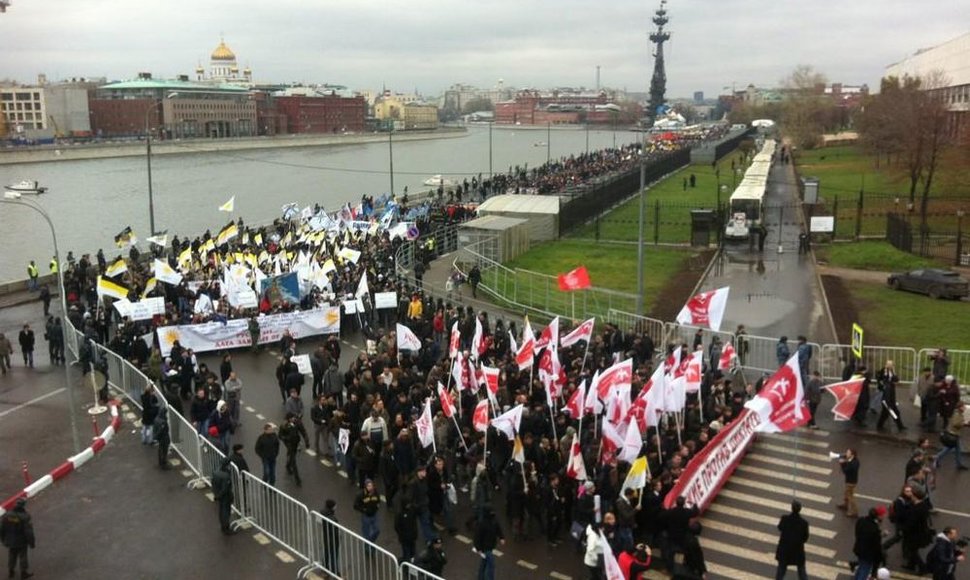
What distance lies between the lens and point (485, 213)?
41938 mm

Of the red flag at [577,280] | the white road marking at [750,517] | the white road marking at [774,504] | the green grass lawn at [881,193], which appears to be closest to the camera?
the white road marking at [750,517]

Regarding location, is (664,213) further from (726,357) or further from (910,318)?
(726,357)

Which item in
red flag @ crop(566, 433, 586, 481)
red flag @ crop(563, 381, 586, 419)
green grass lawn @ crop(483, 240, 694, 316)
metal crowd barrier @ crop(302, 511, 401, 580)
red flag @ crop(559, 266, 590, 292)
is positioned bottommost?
metal crowd barrier @ crop(302, 511, 401, 580)

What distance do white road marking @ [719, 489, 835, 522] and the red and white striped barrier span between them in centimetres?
1133

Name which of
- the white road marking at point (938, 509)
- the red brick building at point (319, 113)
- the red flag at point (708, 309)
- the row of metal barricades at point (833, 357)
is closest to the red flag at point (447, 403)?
the red flag at point (708, 309)

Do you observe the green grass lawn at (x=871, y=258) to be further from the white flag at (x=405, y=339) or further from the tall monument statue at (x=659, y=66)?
the tall monument statue at (x=659, y=66)

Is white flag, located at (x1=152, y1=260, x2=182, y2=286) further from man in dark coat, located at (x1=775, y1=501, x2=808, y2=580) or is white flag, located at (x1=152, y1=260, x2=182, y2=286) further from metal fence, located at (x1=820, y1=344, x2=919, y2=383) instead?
man in dark coat, located at (x1=775, y1=501, x2=808, y2=580)

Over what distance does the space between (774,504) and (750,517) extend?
0.66 metres

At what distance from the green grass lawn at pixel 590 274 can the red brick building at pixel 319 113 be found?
486 ft

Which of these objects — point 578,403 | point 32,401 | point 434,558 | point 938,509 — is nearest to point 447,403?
point 578,403

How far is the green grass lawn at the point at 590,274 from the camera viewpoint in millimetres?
28609

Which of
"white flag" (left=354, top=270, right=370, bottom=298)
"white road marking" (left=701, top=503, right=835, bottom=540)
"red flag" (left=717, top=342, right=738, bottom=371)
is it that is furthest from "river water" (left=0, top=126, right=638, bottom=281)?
"white road marking" (left=701, top=503, right=835, bottom=540)

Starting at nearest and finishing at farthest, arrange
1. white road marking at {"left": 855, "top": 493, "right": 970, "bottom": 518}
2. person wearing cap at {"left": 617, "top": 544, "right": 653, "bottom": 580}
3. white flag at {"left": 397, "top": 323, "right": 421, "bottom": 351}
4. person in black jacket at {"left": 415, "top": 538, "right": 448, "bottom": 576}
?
person wearing cap at {"left": 617, "top": 544, "right": 653, "bottom": 580}
person in black jacket at {"left": 415, "top": 538, "right": 448, "bottom": 576}
white road marking at {"left": 855, "top": 493, "right": 970, "bottom": 518}
white flag at {"left": 397, "top": 323, "right": 421, "bottom": 351}

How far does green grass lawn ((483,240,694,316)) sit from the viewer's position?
2861 cm
